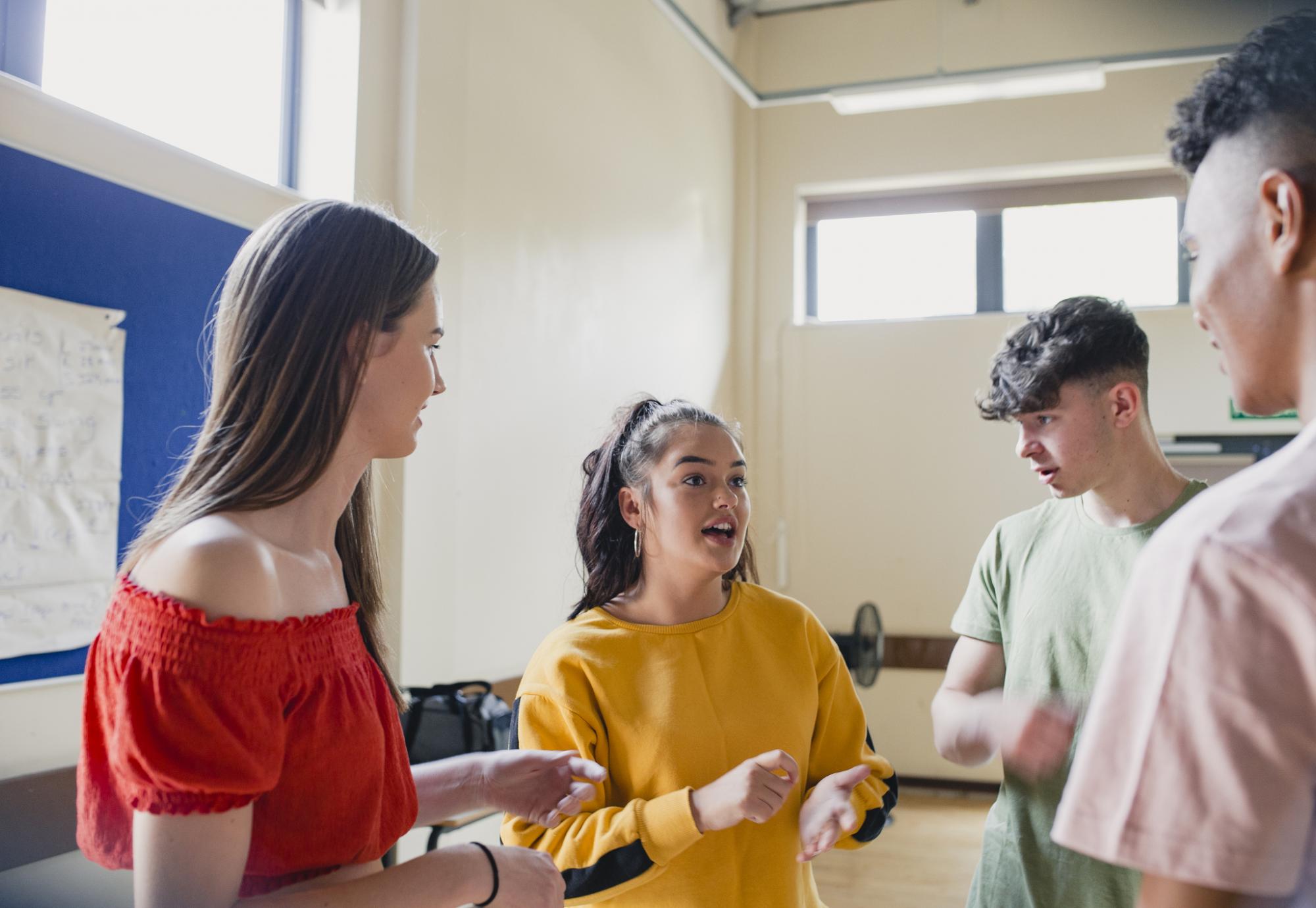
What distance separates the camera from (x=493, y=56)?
3.61 meters

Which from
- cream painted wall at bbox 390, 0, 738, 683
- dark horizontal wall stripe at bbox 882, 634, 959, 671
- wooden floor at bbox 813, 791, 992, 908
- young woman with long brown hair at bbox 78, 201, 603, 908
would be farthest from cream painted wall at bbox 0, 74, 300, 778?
dark horizontal wall stripe at bbox 882, 634, 959, 671

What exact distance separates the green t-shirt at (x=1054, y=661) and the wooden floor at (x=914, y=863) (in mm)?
2549

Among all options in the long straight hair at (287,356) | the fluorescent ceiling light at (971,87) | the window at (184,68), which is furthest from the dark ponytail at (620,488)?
the fluorescent ceiling light at (971,87)

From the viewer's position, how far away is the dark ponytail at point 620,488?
1847 millimetres

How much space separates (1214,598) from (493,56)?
352cm

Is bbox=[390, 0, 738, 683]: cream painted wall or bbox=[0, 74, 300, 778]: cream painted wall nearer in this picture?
bbox=[0, 74, 300, 778]: cream painted wall

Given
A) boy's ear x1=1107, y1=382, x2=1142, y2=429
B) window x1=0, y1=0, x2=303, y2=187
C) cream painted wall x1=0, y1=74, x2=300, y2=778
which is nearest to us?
boy's ear x1=1107, y1=382, x2=1142, y2=429

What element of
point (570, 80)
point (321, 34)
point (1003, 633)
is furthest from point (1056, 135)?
point (1003, 633)

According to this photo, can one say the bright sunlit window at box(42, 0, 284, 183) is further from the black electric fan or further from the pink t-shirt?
the black electric fan

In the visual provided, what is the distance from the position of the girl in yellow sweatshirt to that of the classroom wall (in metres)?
4.01

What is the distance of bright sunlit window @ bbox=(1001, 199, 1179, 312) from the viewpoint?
555 centimetres

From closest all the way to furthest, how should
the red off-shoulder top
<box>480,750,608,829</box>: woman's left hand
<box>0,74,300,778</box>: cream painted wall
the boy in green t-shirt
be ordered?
the red off-shoulder top < <box>480,750,608,829</box>: woman's left hand < the boy in green t-shirt < <box>0,74,300,778</box>: cream painted wall

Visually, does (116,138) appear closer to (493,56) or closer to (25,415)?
(25,415)

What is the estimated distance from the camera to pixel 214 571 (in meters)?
0.91
